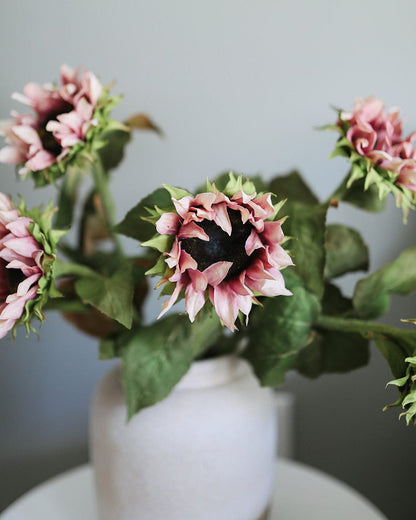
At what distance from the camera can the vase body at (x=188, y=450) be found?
581 mm

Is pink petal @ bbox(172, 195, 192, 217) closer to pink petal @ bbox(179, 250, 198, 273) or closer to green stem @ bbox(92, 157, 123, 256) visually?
pink petal @ bbox(179, 250, 198, 273)

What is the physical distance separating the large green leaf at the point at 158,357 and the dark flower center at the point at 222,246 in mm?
127

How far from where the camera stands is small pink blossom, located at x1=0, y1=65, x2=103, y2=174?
531 mm

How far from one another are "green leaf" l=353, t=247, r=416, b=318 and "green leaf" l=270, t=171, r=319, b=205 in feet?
0.39

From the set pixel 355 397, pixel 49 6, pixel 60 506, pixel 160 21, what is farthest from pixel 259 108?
pixel 60 506

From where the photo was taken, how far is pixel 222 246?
0.43 meters

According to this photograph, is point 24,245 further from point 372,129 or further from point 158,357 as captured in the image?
point 372,129

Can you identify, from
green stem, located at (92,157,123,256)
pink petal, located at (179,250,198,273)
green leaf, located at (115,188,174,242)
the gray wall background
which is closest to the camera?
pink petal, located at (179,250,198,273)

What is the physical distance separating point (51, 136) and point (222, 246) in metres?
0.22

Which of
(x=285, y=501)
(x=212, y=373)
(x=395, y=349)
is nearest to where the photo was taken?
(x=395, y=349)

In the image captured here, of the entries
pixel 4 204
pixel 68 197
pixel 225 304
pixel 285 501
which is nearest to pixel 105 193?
pixel 68 197

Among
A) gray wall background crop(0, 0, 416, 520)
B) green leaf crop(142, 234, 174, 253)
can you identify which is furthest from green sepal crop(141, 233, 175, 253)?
gray wall background crop(0, 0, 416, 520)

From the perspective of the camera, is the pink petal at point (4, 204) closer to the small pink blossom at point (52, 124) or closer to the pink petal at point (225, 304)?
the small pink blossom at point (52, 124)

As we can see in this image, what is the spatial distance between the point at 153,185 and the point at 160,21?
0.21m
